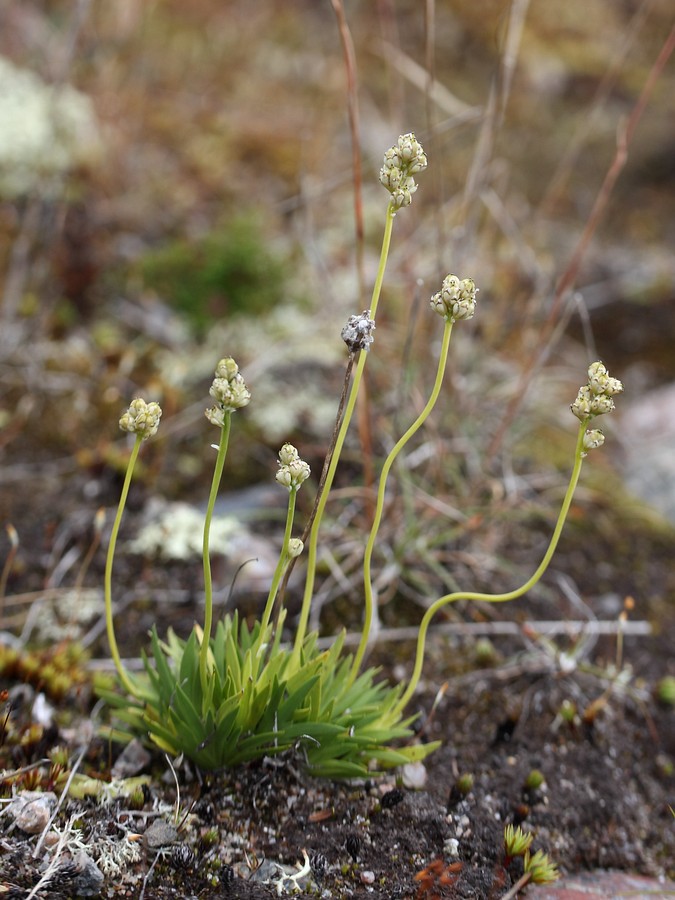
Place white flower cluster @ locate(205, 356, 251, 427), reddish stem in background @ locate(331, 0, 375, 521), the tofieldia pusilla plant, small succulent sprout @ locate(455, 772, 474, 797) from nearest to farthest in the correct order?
white flower cluster @ locate(205, 356, 251, 427) < the tofieldia pusilla plant < small succulent sprout @ locate(455, 772, 474, 797) < reddish stem in background @ locate(331, 0, 375, 521)

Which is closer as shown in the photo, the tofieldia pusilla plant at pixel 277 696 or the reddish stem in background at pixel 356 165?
the tofieldia pusilla plant at pixel 277 696

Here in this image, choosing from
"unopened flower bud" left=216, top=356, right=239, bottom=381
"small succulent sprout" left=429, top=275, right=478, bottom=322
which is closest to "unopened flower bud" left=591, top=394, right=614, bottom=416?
"small succulent sprout" left=429, top=275, right=478, bottom=322

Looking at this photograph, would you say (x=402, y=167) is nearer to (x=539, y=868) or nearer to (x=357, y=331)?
(x=357, y=331)

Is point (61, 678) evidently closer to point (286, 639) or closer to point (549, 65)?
point (286, 639)

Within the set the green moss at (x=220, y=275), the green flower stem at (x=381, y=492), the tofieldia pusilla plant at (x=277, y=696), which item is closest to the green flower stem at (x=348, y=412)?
the tofieldia pusilla plant at (x=277, y=696)

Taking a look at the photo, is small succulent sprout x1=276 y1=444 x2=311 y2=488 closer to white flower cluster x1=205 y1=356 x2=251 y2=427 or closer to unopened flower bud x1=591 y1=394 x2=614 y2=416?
white flower cluster x1=205 y1=356 x2=251 y2=427

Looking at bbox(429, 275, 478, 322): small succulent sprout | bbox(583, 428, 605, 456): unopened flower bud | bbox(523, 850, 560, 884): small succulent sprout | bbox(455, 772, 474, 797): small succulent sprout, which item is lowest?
A: bbox(523, 850, 560, 884): small succulent sprout

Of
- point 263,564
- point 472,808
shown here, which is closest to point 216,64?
point 263,564

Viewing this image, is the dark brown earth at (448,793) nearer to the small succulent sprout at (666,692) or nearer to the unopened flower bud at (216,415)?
the small succulent sprout at (666,692)
